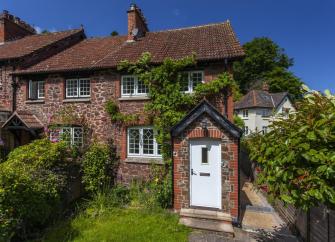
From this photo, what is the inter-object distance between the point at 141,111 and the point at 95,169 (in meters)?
3.42

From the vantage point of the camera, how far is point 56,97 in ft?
40.3

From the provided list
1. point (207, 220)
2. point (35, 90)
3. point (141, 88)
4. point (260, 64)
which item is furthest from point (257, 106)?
point (35, 90)

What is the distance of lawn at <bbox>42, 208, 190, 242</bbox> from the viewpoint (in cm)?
667

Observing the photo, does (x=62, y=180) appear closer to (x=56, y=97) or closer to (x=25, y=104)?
(x=56, y=97)

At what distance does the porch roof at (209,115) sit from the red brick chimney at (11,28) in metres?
16.7

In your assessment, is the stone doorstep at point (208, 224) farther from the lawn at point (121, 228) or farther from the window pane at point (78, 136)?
the window pane at point (78, 136)

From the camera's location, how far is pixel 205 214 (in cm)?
786

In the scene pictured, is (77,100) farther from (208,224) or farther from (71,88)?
(208,224)

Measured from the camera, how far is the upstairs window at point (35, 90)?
12.9m

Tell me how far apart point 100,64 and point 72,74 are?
1.86m

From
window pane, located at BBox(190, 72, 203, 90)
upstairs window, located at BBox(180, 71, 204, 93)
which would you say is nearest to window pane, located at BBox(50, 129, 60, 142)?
upstairs window, located at BBox(180, 71, 204, 93)

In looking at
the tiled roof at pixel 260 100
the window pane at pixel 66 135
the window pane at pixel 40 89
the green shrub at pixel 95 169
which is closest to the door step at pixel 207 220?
the green shrub at pixel 95 169

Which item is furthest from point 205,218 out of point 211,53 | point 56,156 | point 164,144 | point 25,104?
point 25,104

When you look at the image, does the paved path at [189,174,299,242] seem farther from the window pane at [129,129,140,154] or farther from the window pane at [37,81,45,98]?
the window pane at [37,81,45,98]
